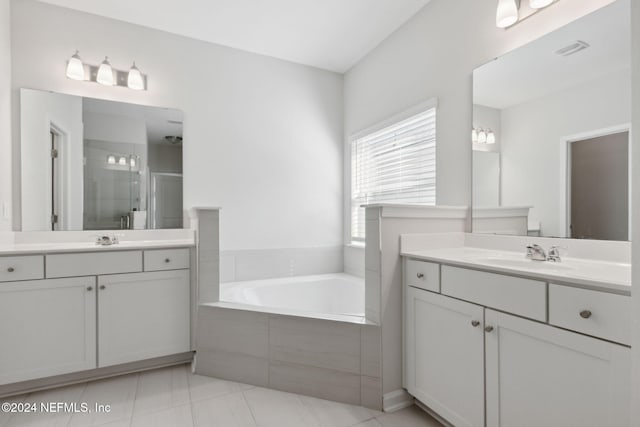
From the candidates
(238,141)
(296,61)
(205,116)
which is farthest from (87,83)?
(296,61)

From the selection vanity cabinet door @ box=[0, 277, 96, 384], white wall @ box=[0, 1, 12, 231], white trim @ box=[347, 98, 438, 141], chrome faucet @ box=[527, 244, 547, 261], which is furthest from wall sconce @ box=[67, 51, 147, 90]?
chrome faucet @ box=[527, 244, 547, 261]

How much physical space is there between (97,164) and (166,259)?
40.4 inches

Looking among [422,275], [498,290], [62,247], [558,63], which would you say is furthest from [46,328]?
[558,63]

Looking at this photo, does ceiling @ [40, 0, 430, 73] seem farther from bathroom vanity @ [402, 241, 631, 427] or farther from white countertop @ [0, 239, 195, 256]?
bathroom vanity @ [402, 241, 631, 427]

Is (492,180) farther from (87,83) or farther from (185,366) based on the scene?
(87,83)

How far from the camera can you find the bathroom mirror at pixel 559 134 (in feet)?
4.50

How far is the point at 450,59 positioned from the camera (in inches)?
84.8

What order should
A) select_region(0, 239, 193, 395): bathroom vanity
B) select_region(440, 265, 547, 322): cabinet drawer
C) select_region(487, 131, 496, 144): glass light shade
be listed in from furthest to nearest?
select_region(487, 131, 496, 144): glass light shade
select_region(0, 239, 193, 395): bathroom vanity
select_region(440, 265, 547, 322): cabinet drawer

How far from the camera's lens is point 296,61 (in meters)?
3.15

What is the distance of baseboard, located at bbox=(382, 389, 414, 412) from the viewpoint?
167 cm

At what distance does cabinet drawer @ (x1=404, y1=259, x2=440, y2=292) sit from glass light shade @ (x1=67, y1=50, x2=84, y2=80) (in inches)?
106

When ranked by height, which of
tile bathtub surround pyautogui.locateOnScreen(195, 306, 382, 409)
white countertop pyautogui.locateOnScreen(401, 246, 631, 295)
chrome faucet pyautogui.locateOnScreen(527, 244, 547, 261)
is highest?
chrome faucet pyautogui.locateOnScreen(527, 244, 547, 261)

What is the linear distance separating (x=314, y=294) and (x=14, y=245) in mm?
2287

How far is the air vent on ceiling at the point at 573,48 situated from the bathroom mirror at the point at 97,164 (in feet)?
8.77
